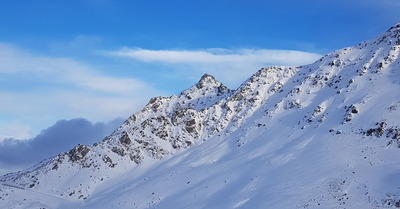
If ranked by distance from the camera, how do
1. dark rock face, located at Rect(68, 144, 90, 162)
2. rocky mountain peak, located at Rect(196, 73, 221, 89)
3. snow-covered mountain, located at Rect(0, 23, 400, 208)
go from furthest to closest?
rocky mountain peak, located at Rect(196, 73, 221, 89) → dark rock face, located at Rect(68, 144, 90, 162) → snow-covered mountain, located at Rect(0, 23, 400, 208)

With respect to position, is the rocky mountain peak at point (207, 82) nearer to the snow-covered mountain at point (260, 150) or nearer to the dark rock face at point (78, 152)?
the snow-covered mountain at point (260, 150)

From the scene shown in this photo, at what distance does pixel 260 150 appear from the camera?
61938mm


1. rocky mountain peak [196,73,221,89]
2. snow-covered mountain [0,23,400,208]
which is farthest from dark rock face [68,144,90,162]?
rocky mountain peak [196,73,221,89]

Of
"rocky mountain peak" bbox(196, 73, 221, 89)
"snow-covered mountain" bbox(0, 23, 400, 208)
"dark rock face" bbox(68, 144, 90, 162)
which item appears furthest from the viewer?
"rocky mountain peak" bbox(196, 73, 221, 89)

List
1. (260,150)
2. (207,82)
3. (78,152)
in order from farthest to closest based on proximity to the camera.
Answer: (207,82), (78,152), (260,150)

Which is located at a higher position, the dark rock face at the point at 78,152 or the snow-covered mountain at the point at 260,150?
the dark rock face at the point at 78,152

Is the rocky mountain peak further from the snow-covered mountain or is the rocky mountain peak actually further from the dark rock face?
the dark rock face

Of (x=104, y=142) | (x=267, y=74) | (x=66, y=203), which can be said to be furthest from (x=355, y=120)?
(x=104, y=142)

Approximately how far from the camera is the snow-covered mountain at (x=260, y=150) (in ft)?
136

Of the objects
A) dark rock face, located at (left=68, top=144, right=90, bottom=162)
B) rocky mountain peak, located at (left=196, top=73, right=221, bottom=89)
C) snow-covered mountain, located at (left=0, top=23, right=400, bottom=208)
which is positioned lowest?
snow-covered mountain, located at (left=0, top=23, right=400, bottom=208)

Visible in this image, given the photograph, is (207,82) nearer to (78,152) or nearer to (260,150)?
(78,152)

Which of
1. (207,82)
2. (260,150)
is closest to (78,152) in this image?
(260,150)

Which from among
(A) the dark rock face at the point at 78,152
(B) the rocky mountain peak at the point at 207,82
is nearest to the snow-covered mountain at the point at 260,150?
(A) the dark rock face at the point at 78,152

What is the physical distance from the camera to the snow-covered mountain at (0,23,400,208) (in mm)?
41344
